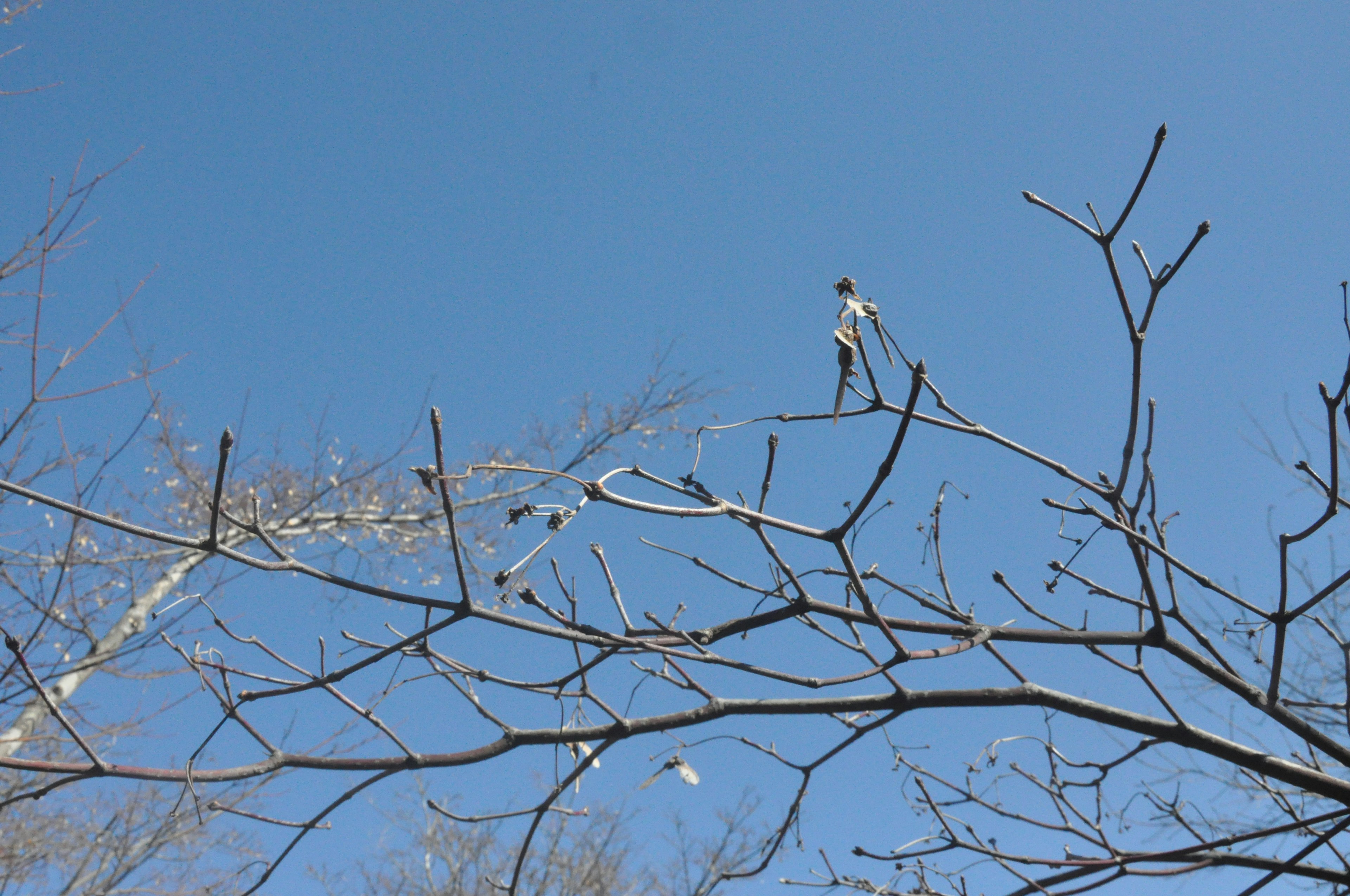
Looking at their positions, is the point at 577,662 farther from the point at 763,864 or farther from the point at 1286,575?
the point at 1286,575

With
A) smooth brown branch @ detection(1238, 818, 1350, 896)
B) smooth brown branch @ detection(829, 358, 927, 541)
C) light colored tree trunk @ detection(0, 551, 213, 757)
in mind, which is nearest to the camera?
smooth brown branch @ detection(829, 358, 927, 541)

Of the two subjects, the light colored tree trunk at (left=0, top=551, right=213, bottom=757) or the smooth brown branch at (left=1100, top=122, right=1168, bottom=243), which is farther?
the light colored tree trunk at (left=0, top=551, right=213, bottom=757)

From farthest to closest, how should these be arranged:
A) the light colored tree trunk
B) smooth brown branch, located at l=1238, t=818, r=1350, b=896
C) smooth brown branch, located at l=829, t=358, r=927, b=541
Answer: the light colored tree trunk < smooth brown branch, located at l=1238, t=818, r=1350, b=896 < smooth brown branch, located at l=829, t=358, r=927, b=541

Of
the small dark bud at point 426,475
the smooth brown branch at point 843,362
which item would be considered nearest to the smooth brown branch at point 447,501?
the small dark bud at point 426,475

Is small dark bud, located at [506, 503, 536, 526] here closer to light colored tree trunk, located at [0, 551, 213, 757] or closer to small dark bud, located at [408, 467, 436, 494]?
small dark bud, located at [408, 467, 436, 494]

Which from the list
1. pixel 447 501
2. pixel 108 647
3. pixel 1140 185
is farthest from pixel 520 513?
pixel 108 647

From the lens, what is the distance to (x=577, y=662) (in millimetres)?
1634

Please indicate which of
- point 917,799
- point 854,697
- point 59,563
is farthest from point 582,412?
point 854,697

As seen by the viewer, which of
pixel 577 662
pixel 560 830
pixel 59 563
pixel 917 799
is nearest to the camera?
pixel 577 662

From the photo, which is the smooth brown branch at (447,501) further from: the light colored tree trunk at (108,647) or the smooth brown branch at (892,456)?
the light colored tree trunk at (108,647)

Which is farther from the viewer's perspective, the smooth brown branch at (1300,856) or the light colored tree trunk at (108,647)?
the light colored tree trunk at (108,647)

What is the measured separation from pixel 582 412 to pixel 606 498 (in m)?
7.36

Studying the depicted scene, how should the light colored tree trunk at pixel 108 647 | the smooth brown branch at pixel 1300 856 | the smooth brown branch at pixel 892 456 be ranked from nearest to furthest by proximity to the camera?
the smooth brown branch at pixel 892 456 → the smooth brown branch at pixel 1300 856 → the light colored tree trunk at pixel 108 647

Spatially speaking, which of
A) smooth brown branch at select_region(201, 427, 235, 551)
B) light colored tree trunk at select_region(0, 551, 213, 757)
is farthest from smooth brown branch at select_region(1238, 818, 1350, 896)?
light colored tree trunk at select_region(0, 551, 213, 757)
